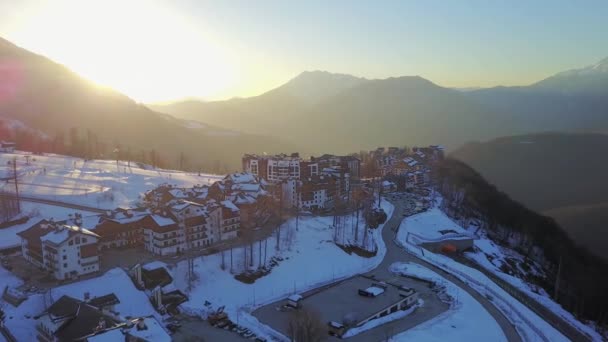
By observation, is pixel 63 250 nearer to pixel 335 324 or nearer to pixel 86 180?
pixel 335 324

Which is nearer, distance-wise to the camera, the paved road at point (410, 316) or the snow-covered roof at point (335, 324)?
the snow-covered roof at point (335, 324)

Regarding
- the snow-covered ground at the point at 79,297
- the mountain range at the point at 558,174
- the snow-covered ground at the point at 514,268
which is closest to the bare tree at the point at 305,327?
the snow-covered ground at the point at 79,297

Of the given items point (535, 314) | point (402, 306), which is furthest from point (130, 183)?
point (535, 314)

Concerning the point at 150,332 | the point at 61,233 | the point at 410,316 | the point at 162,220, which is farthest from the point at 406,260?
the point at 61,233

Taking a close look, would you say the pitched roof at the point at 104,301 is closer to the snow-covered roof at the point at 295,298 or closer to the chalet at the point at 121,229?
the chalet at the point at 121,229

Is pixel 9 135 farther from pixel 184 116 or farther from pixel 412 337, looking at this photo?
pixel 184 116
